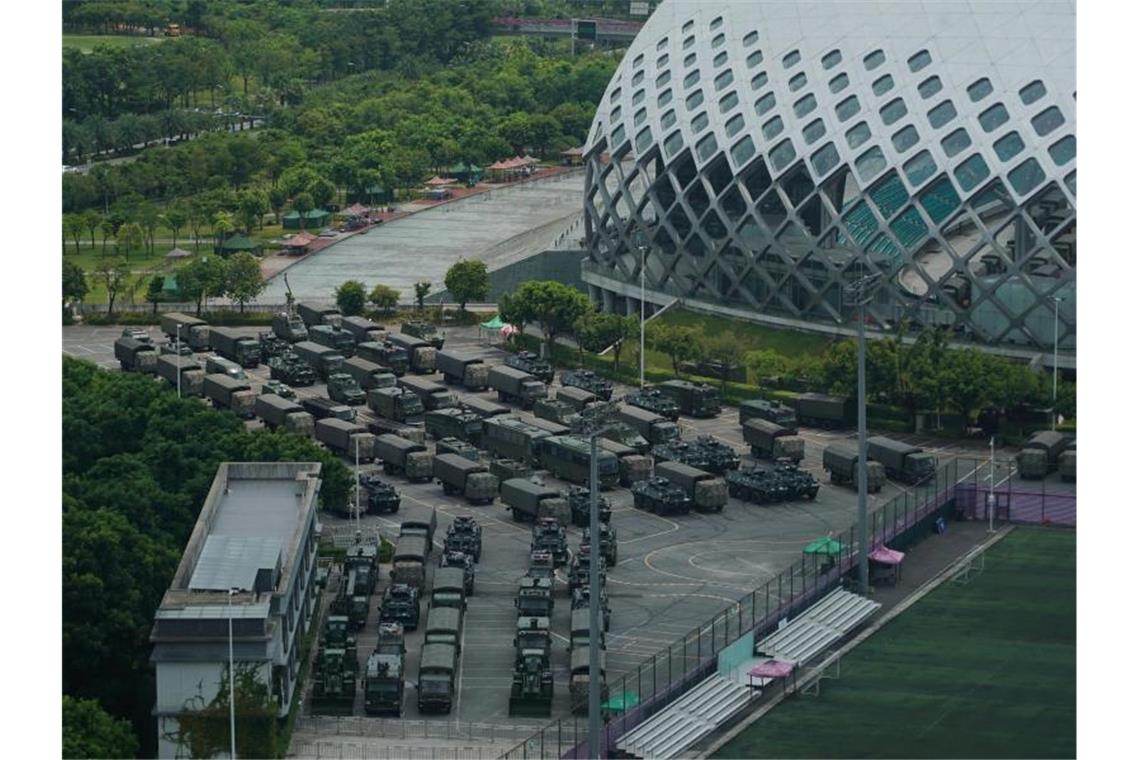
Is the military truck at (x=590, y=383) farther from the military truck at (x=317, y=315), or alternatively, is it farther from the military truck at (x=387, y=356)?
the military truck at (x=317, y=315)

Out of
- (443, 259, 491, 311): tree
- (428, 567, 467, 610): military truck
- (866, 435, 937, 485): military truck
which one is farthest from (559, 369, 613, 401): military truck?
(428, 567, 467, 610): military truck

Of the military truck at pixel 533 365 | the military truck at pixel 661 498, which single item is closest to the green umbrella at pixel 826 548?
the military truck at pixel 661 498

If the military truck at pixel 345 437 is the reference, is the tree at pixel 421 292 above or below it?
above

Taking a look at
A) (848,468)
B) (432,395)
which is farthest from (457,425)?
(848,468)

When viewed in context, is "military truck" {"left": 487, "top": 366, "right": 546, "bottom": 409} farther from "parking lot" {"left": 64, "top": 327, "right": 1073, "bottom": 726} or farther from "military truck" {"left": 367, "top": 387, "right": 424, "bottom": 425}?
"parking lot" {"left": 64, "top": 327, "right": 1073, "bottom": 726}

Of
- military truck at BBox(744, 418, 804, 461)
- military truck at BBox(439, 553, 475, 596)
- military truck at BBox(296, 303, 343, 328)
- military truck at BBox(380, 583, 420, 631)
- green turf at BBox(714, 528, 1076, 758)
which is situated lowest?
green turf at BBox(714, 528, 1076, 758)

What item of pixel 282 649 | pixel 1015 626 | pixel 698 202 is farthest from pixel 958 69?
pixel 282 649
